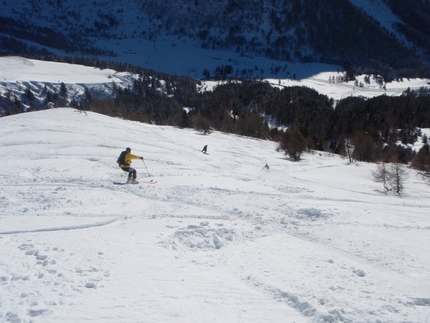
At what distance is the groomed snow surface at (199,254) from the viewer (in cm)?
763

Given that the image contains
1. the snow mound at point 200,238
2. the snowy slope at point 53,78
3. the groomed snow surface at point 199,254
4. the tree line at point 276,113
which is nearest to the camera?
the groomed snow surface at point 199,254

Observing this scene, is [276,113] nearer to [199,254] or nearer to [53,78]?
[53,78]

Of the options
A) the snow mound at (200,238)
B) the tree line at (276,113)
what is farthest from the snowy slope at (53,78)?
the snow mound at (200,238)

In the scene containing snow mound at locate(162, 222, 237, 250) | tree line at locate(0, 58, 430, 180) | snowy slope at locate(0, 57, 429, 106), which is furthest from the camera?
snowy slope at locate(0, 57, 429, 106)

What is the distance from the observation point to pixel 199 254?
10.5 metres

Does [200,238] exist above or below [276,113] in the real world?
below

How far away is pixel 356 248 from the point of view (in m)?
11.4

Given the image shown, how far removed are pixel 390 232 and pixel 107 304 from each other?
10447 millimetres

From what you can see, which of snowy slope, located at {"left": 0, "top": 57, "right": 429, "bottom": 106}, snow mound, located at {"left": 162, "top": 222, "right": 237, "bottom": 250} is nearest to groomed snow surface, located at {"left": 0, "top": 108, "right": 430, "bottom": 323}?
snow mound, located at {"left": 162, "top": 222, "right": 237, "bottom": 250}

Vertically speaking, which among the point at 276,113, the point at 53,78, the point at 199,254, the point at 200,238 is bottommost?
the point at 199,254

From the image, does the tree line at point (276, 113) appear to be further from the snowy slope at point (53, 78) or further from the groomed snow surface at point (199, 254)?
the groomed snow surface at point (199, 254)

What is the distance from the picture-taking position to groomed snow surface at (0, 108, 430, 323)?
7633 mm

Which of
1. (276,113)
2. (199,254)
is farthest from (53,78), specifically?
(199,254)

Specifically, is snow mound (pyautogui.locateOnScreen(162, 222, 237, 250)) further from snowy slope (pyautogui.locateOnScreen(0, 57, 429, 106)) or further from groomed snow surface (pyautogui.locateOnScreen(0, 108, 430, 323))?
snowy slope (pyautogui.locateOnScreen(0, 57, 429, 106))
